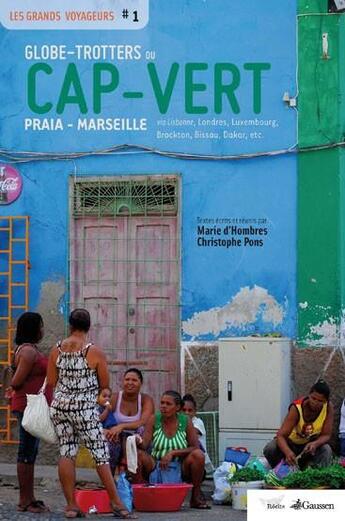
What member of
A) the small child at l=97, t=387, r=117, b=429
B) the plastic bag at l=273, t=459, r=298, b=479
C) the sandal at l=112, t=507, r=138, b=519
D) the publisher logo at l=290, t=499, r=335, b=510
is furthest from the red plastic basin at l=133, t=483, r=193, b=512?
the publisher logo at l=290, t=499, r=335, b=510

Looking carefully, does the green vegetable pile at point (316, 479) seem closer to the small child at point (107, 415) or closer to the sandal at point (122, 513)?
the sandal at point (122, 513)

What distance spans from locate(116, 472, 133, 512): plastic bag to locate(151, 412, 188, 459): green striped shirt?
0.71m

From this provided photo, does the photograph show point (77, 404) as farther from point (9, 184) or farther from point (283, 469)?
point (9, 184)

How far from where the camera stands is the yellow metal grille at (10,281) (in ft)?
42.1

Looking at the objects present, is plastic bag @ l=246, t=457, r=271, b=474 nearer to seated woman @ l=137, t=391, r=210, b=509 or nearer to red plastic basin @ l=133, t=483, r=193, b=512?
seated woman @ l=137, t=391, r=210, b=509

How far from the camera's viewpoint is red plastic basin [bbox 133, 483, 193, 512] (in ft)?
34.4

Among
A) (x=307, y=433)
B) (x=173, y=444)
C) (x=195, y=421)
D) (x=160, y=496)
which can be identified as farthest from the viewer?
(x=195, y=421)

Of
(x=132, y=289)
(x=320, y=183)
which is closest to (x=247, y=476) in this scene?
(x=132, y=289)

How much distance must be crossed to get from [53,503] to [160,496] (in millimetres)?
960

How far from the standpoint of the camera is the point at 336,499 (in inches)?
252

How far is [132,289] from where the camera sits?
505 inches

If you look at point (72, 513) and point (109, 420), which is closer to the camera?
point (72, 513)

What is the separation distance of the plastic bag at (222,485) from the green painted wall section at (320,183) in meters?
1.88

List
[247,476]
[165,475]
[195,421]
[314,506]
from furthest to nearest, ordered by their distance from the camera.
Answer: [195,421], [165,475], [247,476], [314,506]
